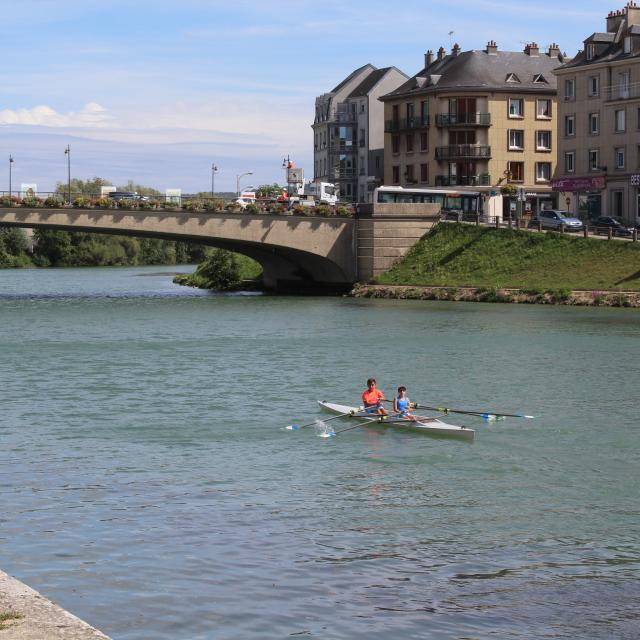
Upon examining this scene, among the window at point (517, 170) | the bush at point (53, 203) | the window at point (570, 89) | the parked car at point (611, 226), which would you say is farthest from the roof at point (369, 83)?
the bush at point (53, 203)

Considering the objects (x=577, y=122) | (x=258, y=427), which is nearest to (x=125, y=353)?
(x=258, y=427)

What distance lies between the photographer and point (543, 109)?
117812 millimetres

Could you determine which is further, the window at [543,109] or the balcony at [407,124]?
the balcony at [407,124]

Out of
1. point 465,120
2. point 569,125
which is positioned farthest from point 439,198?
point 465,120

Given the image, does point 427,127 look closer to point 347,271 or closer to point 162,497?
point 347,271

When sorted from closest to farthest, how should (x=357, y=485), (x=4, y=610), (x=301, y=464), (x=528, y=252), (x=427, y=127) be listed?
(x=4, y=610) < (x=357, y=485) < (x=301, y=464) < (x=528, y=252) < (x=427, y=127)

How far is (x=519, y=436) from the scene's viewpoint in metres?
33.5

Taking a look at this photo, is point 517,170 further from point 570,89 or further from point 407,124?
point 570,89

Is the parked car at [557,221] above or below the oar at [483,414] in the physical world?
above

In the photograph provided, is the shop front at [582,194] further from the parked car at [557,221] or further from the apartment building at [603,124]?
the parked car at [557,221]

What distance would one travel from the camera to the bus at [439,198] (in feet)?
332

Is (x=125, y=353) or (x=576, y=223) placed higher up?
(x=576, y=223)

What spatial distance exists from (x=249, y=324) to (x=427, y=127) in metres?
53.8

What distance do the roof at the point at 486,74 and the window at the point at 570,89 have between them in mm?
11812
